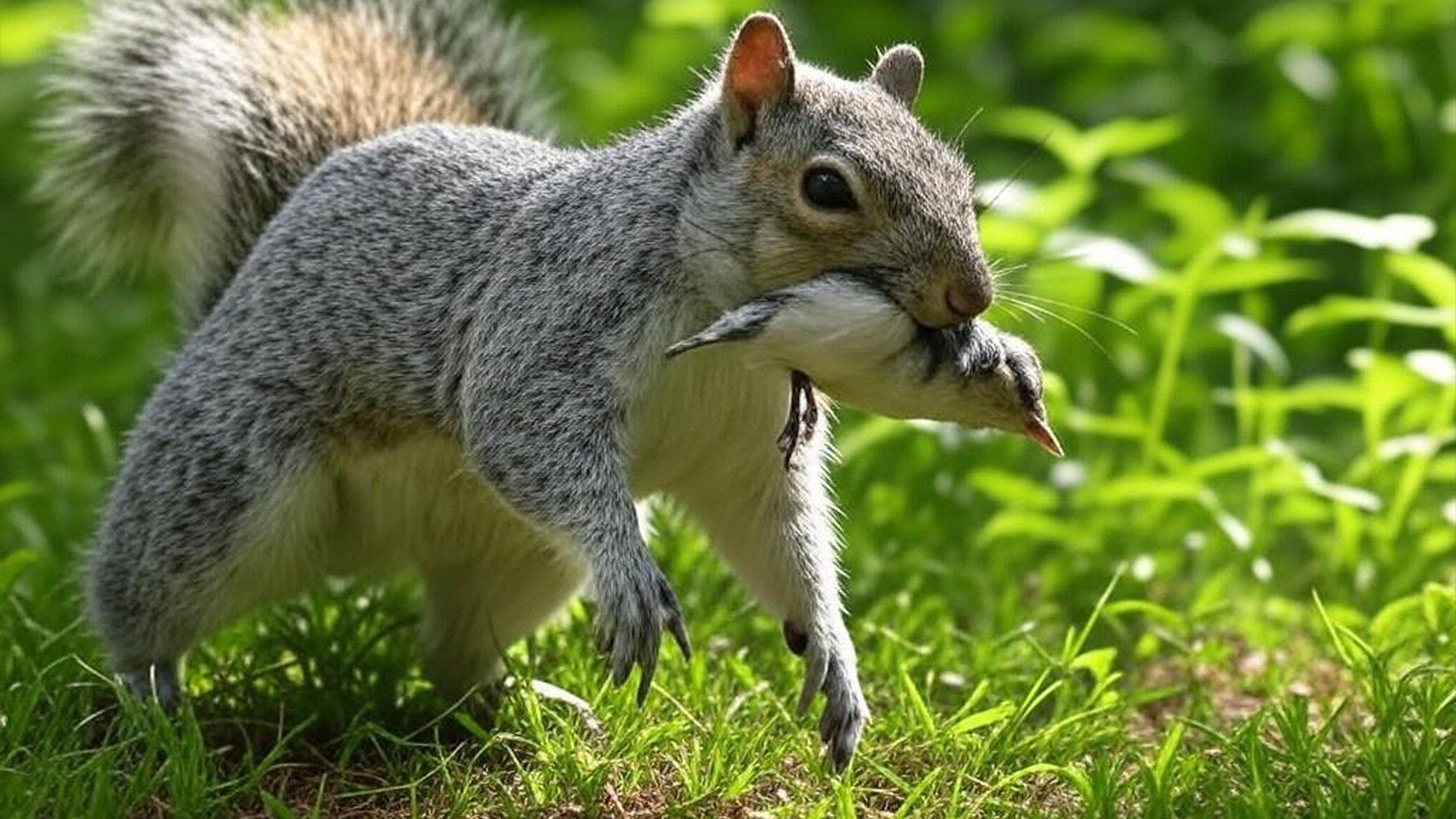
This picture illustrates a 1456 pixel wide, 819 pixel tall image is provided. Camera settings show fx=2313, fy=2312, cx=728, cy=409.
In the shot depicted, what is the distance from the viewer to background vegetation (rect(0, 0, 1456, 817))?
8.16 ft

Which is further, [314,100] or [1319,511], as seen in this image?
[1319,511]

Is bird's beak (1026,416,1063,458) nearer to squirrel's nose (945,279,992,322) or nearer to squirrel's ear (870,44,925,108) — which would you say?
squirrel's nose (945,279,992,322)

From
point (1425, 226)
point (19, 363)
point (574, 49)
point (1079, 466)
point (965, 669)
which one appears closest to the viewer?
point (965, 669)

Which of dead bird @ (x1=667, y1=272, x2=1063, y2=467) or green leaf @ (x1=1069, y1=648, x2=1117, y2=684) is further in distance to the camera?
green leaf @ (x1=1069, y1=648, x2=1117, y2=684)

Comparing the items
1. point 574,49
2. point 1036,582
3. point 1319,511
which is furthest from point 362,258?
point 574,49

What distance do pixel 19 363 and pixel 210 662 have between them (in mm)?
1657

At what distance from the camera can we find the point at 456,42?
3.34 metres

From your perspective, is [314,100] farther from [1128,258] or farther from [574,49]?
[574,49]

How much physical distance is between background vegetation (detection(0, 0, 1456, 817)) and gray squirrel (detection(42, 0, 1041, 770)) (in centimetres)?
15

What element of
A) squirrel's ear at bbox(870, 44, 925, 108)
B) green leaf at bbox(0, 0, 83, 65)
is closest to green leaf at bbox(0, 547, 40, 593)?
squirrel's ear at bbox(870, 44, 925, 108)

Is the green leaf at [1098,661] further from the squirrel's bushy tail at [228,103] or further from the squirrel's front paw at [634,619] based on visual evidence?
the squirrel's bushy tail at [228,103]

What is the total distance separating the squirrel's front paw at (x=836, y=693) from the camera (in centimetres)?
248

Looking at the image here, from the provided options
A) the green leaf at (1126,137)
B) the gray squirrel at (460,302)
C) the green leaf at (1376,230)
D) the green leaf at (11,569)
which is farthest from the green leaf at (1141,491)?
the green leaf at (11,569)

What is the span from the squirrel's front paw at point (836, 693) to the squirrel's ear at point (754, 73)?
56cm
